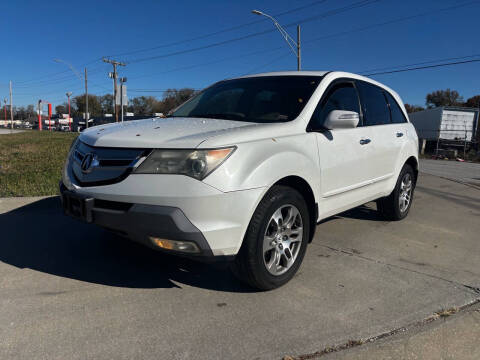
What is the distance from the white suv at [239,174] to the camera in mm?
2555

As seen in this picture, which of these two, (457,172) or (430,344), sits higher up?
(430,344)

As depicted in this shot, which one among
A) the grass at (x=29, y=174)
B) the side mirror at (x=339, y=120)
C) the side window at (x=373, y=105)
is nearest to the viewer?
the side mirror at (x=339, y=120)

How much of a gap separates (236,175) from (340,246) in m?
2.10

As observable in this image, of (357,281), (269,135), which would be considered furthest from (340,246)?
(269,135)

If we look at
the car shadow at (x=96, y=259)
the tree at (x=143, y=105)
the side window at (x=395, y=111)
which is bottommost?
the car shadow at (x=96, y=259)

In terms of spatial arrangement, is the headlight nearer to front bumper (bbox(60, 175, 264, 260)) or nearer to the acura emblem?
front bumper (bbox(60, 175, 264, 260))

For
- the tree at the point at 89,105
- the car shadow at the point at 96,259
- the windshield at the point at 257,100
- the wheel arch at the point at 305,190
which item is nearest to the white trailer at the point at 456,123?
the windshield at the point at 257,100

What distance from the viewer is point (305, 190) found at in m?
3.31

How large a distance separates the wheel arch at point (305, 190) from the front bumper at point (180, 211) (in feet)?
1.49

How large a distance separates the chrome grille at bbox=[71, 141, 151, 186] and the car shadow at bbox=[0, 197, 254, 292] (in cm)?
89

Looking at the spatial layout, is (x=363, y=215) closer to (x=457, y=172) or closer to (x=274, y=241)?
(x=274, y=241)

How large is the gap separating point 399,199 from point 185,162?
143 inches

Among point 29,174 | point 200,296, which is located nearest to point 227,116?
point 200,296

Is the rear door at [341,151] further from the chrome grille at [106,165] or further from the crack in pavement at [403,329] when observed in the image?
the chrome grille at [106,165]
